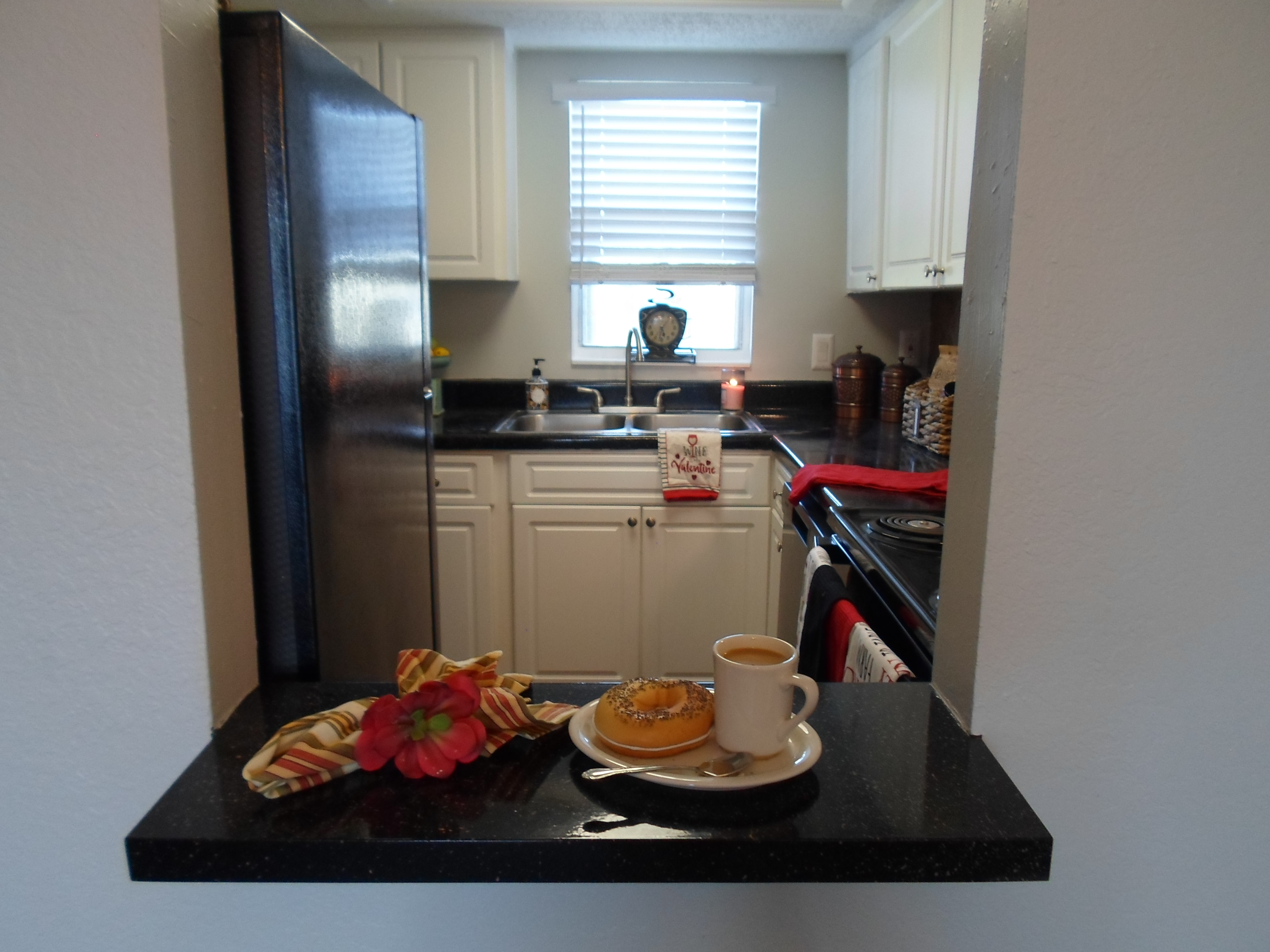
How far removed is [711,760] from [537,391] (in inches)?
102

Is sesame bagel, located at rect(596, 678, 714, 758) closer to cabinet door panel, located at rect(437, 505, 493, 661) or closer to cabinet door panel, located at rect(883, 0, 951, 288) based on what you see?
cabinet door panel, located at rect(883, 0, 951, 288)

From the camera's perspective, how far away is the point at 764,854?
2.16 ft

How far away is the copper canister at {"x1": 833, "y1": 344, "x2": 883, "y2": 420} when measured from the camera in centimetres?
315

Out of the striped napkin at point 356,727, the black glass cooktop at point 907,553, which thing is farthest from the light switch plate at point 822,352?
the striped napkin at point 356,727

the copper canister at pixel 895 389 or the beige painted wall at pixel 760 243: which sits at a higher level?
the beige painted wall at pixel 760 243

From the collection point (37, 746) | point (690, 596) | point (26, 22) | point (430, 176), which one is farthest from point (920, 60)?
point (37, 746)

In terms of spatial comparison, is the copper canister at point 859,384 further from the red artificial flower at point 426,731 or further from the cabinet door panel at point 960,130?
the red artificial flower at point 426,731

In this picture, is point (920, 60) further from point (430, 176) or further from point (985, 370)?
point (985, 370)

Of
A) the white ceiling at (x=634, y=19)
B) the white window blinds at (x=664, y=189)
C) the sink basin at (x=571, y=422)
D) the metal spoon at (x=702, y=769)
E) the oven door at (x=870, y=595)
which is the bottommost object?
the oven door at (x=870, y=595)

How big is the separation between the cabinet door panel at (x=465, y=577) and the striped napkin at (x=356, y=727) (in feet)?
6.36

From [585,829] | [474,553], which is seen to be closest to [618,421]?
[474,553]

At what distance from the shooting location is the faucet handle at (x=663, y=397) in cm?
329

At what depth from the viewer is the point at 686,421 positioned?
10.7ft

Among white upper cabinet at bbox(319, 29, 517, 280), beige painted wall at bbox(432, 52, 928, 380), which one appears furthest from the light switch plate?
white upper cabinet at bbox(319, 29, 517, 280)
